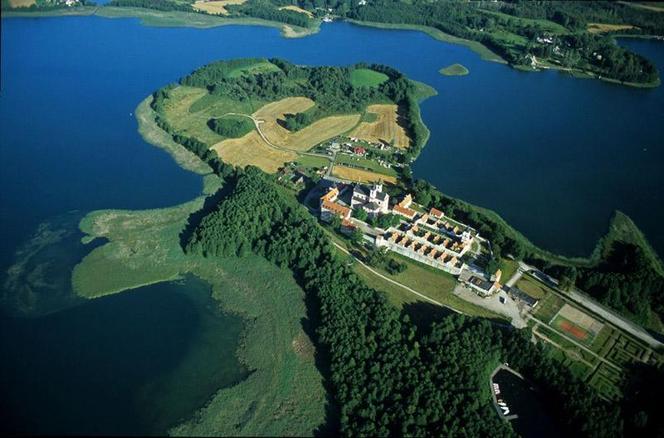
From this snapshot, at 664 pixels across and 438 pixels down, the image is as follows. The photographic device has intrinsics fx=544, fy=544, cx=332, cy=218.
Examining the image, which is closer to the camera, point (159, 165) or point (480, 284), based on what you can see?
point (480, 284)

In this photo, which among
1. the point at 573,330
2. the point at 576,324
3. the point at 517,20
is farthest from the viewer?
the point at 517,20

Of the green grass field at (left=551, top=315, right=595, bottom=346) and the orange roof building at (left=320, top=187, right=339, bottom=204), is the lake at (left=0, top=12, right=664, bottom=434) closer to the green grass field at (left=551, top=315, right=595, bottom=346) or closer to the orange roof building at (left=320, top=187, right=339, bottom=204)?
the green grass field at (left=551, top=315, right=595, bottom=346)

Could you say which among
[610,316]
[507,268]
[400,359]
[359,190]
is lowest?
[610,316]

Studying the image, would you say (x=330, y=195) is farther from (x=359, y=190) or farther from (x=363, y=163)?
(x=363, y=163)

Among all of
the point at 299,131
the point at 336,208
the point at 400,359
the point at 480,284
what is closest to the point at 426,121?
the point at 299,131

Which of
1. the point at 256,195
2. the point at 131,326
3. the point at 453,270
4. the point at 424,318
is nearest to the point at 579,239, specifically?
the point at 453,270

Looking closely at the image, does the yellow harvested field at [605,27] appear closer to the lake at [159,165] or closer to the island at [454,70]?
the lake at [159,165]

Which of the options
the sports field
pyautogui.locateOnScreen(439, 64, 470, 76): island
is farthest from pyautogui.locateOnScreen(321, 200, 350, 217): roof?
pyautogui.locateOnScreen(439, 64, 470, 76): island

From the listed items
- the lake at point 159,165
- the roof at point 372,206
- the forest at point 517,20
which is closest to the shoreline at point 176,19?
the forest at point 517,20
